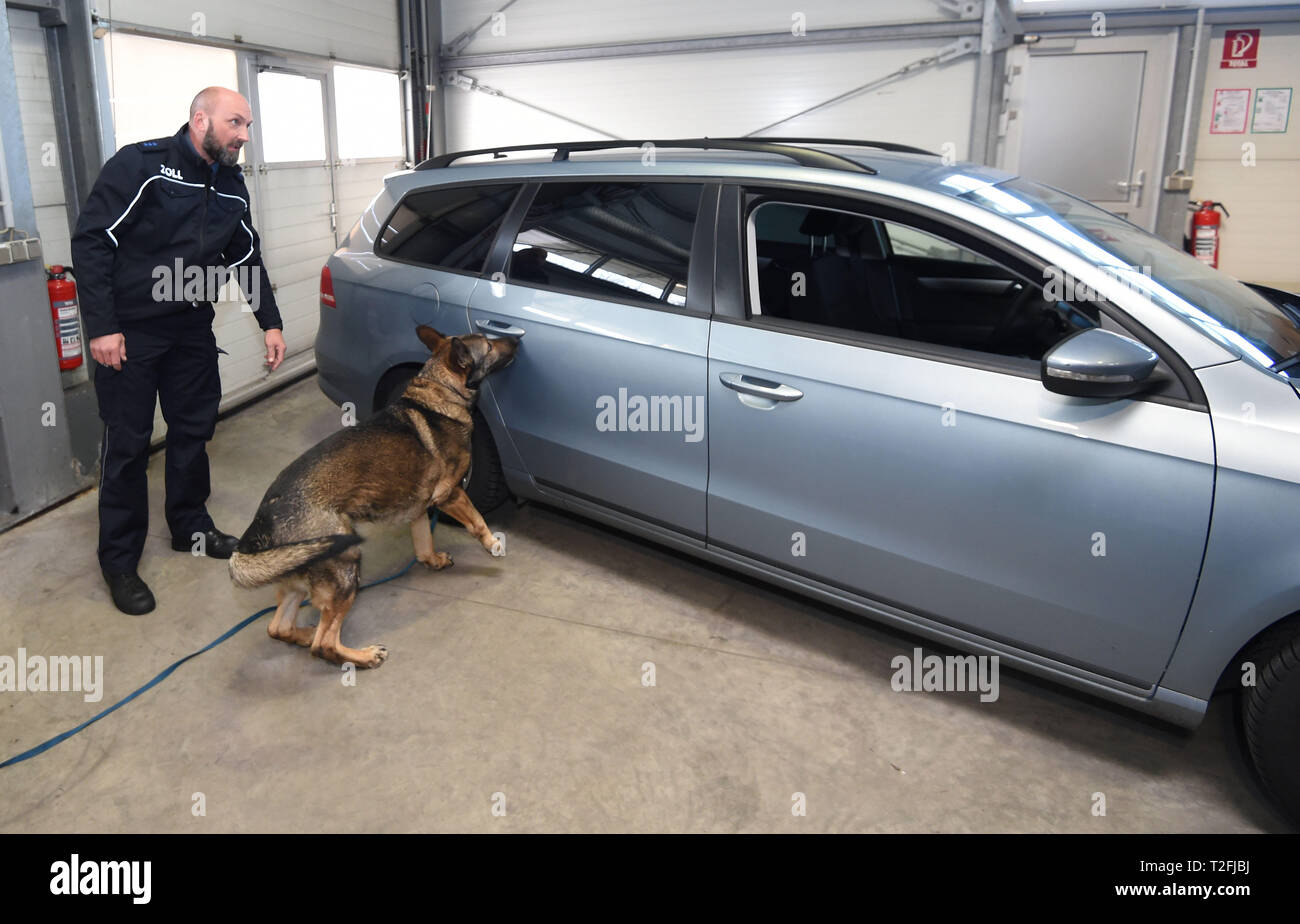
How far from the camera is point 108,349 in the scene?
313 cm

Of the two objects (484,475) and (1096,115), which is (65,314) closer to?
(484,475)

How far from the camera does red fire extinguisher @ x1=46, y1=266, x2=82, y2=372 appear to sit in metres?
4.01

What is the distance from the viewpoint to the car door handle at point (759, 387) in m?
2.70

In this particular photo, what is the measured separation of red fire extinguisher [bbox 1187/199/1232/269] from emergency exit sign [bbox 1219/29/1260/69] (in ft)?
2.94

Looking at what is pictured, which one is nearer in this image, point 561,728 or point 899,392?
point 899,392

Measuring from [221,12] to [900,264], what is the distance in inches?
170

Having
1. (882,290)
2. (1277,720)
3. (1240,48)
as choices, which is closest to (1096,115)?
(1240,48)

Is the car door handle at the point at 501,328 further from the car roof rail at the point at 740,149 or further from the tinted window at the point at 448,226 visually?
the car roof rail at the point at 740,149

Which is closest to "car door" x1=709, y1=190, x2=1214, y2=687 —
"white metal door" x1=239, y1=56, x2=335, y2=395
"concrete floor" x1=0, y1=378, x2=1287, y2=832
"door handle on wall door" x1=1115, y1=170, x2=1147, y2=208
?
"concrete floor" x1=0, y1=378, x2=1287, y2=832

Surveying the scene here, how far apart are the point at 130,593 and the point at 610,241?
220 cm

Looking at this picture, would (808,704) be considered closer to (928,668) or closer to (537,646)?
(928,668)

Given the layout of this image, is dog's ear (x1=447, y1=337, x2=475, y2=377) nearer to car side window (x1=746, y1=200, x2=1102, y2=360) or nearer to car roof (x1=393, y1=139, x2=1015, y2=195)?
car roof (x1=393, y1=139, x2=1015, y2=195)

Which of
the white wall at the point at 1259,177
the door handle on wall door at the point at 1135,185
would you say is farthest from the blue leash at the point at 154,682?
the white wall at the point at 1259,177

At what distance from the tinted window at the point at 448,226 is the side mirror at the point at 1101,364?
218 centimetres
